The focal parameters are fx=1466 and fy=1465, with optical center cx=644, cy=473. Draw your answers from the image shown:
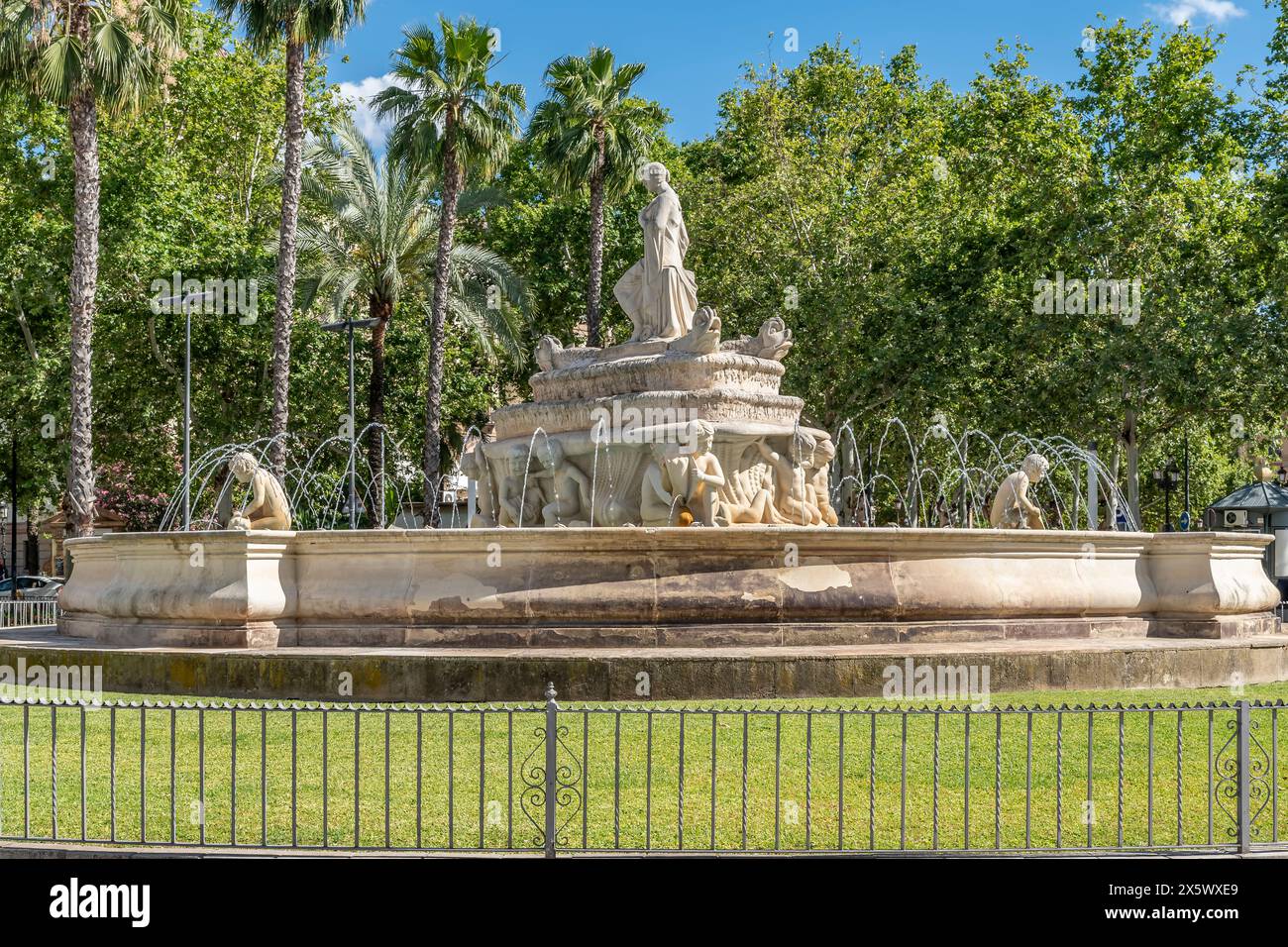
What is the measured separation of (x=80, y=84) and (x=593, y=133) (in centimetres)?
1205

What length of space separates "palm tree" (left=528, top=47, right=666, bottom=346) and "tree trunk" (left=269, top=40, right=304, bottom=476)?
7779 millimetres

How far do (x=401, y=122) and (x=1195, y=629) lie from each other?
2070 cm

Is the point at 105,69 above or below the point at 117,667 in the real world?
above

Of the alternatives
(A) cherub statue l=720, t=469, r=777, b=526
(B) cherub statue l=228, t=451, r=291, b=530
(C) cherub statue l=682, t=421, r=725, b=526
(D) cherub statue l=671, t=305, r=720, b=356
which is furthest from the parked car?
(C) cherub statue l=682, t=421, r=725, b=526

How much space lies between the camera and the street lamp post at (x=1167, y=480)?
38.0 metres

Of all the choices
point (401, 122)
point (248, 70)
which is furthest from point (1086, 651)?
point (248, 70)

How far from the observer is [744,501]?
14.7 m

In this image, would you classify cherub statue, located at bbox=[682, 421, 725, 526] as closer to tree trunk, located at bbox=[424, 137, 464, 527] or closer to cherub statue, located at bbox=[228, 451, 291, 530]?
cherub statue, located at bbox=[228, 451, 291, 530]

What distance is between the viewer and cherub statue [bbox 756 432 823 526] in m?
14.8

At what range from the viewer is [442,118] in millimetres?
29109

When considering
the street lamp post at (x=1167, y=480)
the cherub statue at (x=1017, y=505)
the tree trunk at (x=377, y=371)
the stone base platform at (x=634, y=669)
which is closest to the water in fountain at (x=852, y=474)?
the tree trunk at (x=377, y=371)

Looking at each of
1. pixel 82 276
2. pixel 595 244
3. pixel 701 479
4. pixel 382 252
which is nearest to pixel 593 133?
pixel 595 244

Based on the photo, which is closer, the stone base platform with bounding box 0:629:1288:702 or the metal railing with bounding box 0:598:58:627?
the stone base platform with bounding box 0:629:1288:702

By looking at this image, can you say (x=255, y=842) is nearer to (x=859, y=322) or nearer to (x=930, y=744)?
(x=930, y=744)
